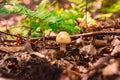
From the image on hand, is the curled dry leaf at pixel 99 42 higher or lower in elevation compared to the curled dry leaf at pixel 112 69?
lower

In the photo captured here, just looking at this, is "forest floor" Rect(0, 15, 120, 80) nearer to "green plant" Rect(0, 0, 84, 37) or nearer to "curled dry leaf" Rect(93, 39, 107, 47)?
"curled dry leaf" Rect(93, 39, 107, 47)

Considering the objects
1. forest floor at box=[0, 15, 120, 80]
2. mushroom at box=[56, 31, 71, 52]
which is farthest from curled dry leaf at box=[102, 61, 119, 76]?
mushroom at box=[56, 31, 71, 52]

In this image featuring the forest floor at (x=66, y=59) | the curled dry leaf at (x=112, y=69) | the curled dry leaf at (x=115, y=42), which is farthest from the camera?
the curled dry leaf at (x=115, y=42)

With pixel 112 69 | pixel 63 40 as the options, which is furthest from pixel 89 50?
pixel 112 69

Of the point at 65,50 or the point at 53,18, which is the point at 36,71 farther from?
the point at 53,18

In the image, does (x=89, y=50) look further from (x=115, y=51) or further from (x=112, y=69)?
(x=112, y=69)

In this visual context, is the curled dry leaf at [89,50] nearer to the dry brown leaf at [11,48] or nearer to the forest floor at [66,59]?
the forest floor at [66,59]

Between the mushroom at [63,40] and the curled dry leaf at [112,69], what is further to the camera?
the mushroom at [63,40]

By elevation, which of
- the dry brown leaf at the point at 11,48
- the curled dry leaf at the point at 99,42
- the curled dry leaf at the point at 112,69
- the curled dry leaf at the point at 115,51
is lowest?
the curled dry leaf at the point at 99,42

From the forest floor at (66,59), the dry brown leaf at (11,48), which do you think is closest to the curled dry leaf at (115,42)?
the forest floor at (66,59)
